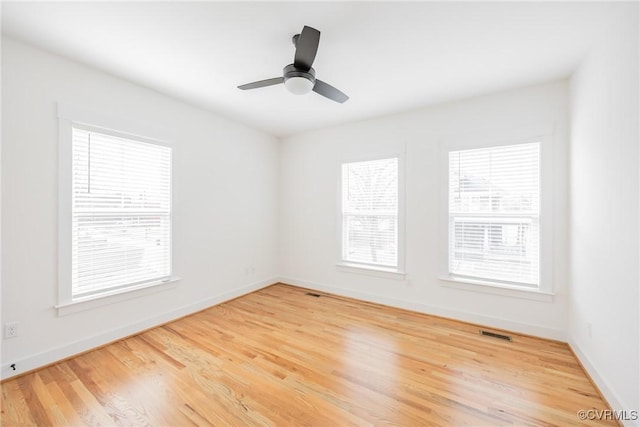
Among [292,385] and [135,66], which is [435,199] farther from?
[135,66]

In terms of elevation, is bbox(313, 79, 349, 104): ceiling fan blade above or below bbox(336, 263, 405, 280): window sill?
above

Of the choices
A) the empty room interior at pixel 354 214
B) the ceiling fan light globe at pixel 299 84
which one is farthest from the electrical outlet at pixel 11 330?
the ceiling fan light globe at pixel 299 84

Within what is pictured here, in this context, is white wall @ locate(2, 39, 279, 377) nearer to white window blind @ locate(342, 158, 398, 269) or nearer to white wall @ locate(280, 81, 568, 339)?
white wall @ locate(280, 81, 568, 339)

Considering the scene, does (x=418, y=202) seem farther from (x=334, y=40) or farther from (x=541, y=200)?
(x=334, y=40)

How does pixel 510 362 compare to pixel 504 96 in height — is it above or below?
below

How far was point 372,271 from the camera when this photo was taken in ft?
12.8

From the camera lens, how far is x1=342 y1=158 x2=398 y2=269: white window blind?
380 centimetres

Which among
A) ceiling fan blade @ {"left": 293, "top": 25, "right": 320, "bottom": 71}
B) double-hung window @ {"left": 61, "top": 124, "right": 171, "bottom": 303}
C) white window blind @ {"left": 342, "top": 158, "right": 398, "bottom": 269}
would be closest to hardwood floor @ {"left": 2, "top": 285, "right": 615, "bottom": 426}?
double-hung window @ {"left": 61, "top": 124, "right": 171, "bottom": 303}

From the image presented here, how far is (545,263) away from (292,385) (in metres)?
2.83

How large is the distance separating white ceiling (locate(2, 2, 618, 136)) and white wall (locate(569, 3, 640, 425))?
0.31 m

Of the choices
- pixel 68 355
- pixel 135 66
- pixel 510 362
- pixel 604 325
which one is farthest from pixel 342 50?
pixel 68 355

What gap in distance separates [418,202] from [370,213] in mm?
731

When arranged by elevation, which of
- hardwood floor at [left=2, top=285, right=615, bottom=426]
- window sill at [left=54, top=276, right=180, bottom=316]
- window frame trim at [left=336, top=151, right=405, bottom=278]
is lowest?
hardwood floor at [left=2, top=285, right=615, bottom=426]

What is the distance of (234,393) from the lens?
1.95 m
